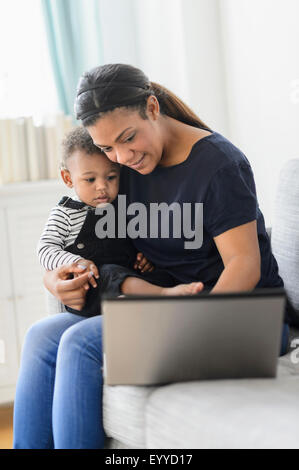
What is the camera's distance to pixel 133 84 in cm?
137

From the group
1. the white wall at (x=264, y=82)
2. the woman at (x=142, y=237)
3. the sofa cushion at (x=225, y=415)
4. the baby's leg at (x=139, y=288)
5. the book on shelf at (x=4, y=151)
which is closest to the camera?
the sofa cushion at (x=225, y=415)

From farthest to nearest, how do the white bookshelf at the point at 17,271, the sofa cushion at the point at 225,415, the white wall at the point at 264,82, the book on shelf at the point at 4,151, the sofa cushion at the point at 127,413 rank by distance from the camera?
the book on shelf at the point at 4,151, the white bookshelf at the point at 17,271, the white wall at the point at 264,82, the sofa cushion at the point at 127,413, the sofa cushion at the point at 225,415

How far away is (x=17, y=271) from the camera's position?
2457mm

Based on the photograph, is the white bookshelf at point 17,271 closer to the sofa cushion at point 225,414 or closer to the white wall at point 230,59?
the white wall at point 230,59

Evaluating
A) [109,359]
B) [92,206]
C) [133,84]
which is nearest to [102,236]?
[92,206]

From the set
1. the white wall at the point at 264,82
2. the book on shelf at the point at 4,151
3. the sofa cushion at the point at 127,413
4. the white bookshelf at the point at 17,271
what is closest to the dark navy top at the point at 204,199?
the sofa cushion at the point at 127,413

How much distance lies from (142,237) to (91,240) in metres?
0.13

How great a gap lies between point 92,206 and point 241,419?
2.49ft

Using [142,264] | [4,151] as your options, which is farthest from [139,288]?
[4,151]

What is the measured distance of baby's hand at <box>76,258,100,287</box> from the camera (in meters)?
1.51

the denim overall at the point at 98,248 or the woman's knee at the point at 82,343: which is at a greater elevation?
the denim overall at the point at 98,248

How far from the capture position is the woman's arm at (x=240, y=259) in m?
1.32

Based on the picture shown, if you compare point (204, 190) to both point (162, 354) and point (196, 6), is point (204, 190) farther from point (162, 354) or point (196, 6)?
point (196, 6)
